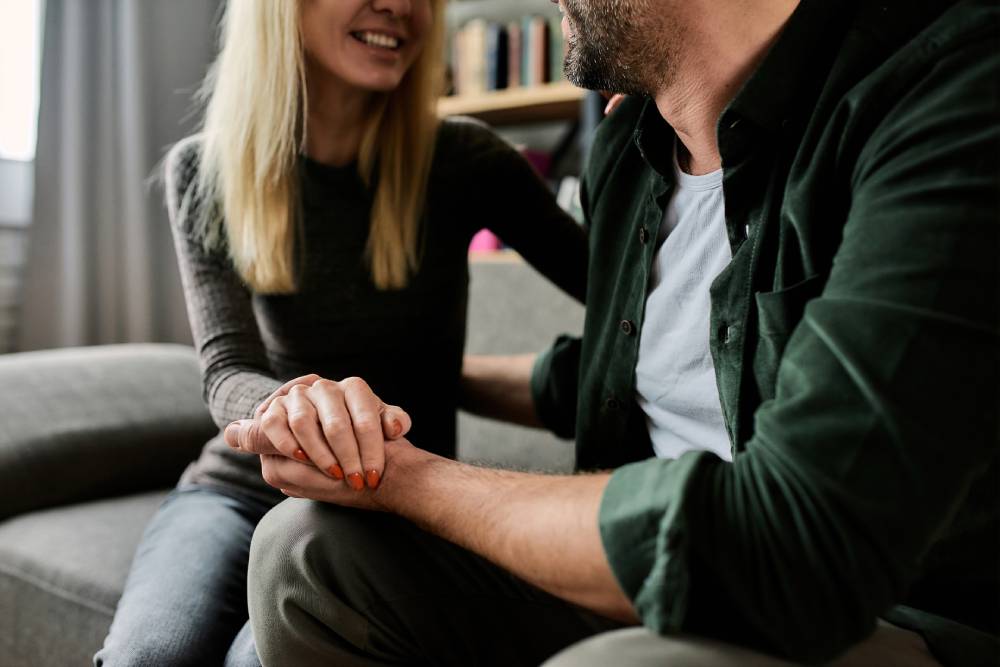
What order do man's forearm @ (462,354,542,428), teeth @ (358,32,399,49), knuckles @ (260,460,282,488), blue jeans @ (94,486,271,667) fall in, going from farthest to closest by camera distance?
man's forearm @ (462,354,542,428), teeth @ (358,32,399,49), blue jeans @ (94,486,271,667), knuckles @ (260,460,282,488)

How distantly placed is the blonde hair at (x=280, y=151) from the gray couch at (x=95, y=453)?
16.9 inches

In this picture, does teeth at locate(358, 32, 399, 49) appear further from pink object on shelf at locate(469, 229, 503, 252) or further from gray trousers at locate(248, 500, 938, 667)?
pink object on shelf at locate(469, 229, 503, 252)

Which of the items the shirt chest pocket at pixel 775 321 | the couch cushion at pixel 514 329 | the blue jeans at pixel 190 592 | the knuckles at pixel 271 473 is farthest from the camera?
the couch cushion at pixel 514 329

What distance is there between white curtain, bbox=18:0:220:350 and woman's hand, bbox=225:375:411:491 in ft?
4.88

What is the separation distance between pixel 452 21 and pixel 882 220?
217cm

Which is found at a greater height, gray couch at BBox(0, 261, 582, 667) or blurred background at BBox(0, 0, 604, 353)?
blurred background at BBox(0, 0, 604, 353)

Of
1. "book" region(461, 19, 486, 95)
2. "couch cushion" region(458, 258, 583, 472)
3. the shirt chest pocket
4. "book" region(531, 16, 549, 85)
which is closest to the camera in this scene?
the shirt chest pocket

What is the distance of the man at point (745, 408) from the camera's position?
0.56 meters

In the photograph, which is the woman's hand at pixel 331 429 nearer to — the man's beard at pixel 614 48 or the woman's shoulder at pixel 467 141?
the man's beard at pixel 614 48

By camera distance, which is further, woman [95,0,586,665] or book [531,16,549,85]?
book [531,16,549,85]

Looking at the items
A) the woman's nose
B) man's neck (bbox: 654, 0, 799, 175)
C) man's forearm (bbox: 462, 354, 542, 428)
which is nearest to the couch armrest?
man's forearm (bbox: 462, 354, 542, 428)

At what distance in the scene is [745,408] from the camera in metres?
0.81

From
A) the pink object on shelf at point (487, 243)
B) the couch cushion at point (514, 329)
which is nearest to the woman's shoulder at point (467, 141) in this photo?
the couch cushion at point (514, 329)

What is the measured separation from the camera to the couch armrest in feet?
4.46
